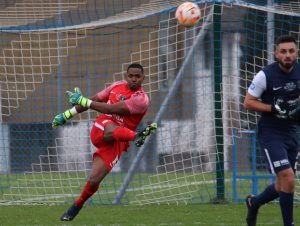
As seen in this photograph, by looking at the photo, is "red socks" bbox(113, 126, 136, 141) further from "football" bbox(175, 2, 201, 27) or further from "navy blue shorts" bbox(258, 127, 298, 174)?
"navy blue shorts" bbox(258, 127, 298, 174)

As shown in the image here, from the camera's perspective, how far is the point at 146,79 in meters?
13.4

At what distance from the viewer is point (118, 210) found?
11.2 meters

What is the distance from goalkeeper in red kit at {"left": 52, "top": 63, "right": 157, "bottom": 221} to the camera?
31.3ft

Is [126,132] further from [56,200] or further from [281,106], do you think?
[56,200]

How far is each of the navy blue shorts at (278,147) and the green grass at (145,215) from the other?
1512 millimetres

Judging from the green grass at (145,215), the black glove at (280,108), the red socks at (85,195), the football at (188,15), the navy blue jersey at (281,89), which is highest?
the football at (188,15)

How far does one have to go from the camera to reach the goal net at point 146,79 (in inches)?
477

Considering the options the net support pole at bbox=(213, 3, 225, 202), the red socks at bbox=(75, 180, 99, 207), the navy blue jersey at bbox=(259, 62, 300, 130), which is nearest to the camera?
the navy blue jersey at bbox=(259, 62, 300, 130)

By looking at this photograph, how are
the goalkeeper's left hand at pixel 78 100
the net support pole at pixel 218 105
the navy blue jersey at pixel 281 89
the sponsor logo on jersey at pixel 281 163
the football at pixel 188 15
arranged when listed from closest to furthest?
the sponsor logo on jersey at pixel 281 163, the navy blue jersey at pixel 281 89, the goalkeeper's left hand at pixel 78 100, the football at pixel 188 15, the net support pole at pixel 218 105

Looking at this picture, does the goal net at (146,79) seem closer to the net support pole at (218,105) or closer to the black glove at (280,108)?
the net support pole at (218,105)

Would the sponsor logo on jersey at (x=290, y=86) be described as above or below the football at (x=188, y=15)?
below

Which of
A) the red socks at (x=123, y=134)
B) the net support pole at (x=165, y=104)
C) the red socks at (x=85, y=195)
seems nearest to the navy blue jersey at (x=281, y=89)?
the red socks at (x=123, y=134)

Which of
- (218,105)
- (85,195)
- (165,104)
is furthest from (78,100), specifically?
(218,105)

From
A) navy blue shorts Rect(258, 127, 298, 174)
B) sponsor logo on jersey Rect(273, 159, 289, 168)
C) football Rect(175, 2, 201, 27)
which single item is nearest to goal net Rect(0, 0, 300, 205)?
football Rect(175, 2, 201, 27)
